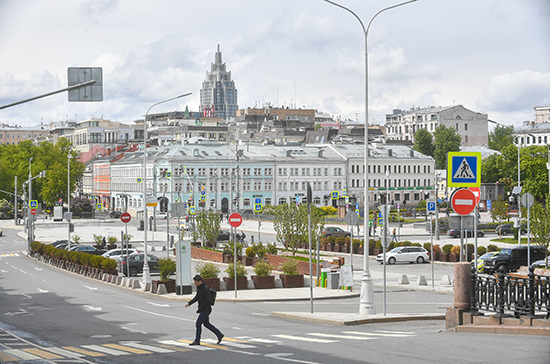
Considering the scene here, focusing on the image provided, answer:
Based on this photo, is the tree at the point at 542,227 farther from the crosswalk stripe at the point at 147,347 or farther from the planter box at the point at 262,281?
the crosswalk stripe at the point at 147,347

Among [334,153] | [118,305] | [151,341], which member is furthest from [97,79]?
[334,153]

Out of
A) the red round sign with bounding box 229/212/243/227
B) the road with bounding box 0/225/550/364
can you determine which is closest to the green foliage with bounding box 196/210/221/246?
the road with bounding box 0/225/550/364

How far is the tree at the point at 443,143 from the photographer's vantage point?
15838cm

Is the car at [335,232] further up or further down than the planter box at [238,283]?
further up

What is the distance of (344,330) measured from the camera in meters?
20.7

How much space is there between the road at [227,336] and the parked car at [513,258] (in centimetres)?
1118

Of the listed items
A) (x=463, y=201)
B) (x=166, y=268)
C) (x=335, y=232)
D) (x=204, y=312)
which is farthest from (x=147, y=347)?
(x=335, y=232)

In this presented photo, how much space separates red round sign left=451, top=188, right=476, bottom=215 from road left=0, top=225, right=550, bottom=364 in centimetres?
280

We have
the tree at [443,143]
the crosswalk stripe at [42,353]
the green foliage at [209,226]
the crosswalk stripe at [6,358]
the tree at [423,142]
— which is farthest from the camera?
the tree at [423,142]

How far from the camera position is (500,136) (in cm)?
18862

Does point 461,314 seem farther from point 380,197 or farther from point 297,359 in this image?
point 380,197

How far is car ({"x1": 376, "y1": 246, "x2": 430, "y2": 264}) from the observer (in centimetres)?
4975

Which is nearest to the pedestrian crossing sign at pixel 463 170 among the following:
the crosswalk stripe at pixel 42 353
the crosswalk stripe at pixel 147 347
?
the crosswalk stripe at pixel 147 347

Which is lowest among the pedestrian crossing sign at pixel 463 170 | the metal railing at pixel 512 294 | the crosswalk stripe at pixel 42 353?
the crosswalk stripe at pixel 42 353
